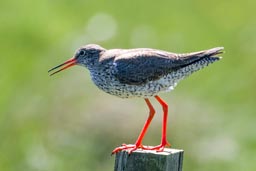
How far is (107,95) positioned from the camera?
13.1 meters

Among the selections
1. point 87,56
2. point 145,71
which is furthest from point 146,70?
point 87,56

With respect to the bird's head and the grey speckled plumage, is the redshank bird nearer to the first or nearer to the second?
the grey speckled plumage

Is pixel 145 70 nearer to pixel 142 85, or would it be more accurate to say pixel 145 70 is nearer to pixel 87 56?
pixel 142 85

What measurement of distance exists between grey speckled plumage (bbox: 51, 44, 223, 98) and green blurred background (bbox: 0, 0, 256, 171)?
2911mm

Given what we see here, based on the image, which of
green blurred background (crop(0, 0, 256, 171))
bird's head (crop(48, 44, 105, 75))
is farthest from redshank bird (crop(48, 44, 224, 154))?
green blurred background (crop(0, 0, 256, 171))

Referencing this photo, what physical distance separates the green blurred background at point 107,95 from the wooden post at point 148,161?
4.55 metres

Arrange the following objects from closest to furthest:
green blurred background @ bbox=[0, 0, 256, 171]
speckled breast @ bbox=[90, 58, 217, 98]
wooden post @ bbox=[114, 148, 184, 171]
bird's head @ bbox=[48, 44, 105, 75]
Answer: wooden post @ bbox=[114, 148, 184, 171] < speckled breast @ bbox=[90, 58, 217, 98] < bird's head @ bbox=[48, 44, 105, 75] < green blurred background @ bbox=[0, 0, 256, 171]

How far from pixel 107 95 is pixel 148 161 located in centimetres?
584

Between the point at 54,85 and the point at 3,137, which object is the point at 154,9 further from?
the point at 3,137

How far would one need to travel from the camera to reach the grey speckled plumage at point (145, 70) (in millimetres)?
9000

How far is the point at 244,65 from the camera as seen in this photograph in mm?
15758

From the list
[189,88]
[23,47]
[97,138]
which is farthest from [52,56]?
[97,138]

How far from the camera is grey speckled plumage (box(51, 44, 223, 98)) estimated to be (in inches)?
354

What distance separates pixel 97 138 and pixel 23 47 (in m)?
4.21
